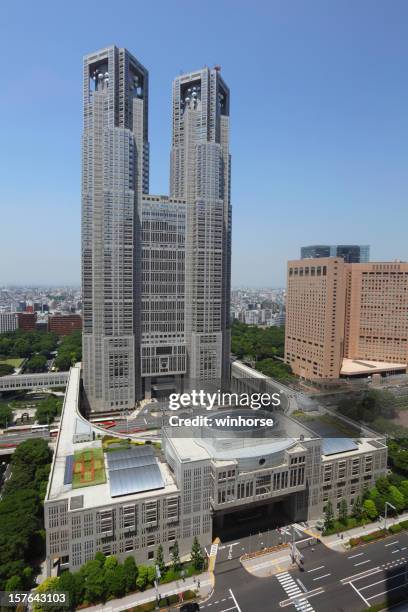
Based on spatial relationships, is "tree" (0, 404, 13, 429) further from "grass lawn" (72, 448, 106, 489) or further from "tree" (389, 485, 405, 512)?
"tree" (389, 485, 405, 512)

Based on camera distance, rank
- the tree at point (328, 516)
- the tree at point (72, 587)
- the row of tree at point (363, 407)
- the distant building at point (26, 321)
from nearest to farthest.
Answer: the tree at point (72, 587), the tree at point (328, 516), the row of tree at point (363, 407), the distant building at point (26, 321)

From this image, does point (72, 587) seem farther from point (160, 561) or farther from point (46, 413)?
point (46, 413)

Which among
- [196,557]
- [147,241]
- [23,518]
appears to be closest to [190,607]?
[196,557]

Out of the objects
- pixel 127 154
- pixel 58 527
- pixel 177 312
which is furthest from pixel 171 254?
pixel 58 527

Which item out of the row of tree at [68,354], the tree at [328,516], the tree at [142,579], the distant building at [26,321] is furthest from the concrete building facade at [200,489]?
the distant building at [26,321]

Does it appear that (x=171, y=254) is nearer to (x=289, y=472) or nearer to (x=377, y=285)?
(x=289, y=472)

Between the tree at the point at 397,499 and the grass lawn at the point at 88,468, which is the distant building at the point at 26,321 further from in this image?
the tree at the point at 397,499
